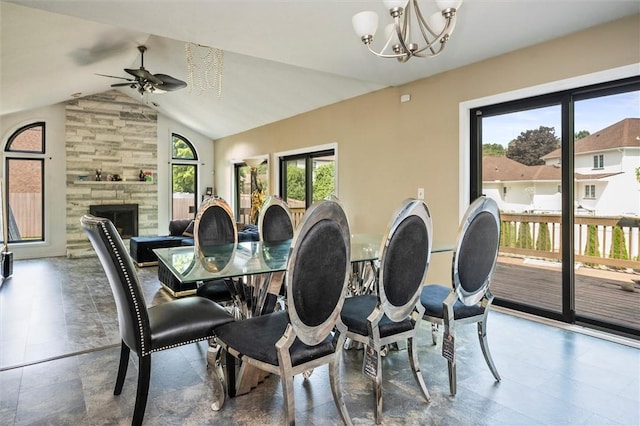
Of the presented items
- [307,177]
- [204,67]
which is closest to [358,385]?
[307,177]

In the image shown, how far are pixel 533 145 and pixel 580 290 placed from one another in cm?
135

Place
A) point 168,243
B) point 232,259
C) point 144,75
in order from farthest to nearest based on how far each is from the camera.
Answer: point 168,243, point 144,75, point 232,259

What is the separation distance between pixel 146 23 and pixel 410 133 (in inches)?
114

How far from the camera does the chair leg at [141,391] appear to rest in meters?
1.82

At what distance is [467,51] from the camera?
3496 millimetres

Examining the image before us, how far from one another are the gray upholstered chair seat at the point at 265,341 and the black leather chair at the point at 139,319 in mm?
145

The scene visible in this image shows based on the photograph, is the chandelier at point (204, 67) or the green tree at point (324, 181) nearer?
the chandelier at point (204, 67)

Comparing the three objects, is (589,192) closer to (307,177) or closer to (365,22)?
(365,22)

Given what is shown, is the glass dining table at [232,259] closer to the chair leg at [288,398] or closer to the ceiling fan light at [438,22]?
the chair leg at [288,398]

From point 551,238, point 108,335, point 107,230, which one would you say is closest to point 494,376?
point 551,238

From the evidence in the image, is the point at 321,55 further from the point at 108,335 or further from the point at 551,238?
the point at 108,335

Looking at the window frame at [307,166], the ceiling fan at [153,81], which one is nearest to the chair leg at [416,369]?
the window frame at [307,166]

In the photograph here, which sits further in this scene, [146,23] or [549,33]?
[549,33]

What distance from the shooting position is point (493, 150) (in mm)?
3871
